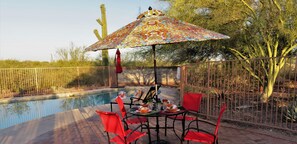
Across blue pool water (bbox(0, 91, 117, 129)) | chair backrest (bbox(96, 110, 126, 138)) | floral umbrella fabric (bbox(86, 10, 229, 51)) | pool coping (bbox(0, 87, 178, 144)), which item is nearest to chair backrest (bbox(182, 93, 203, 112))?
floral umbrella fabric (bbox(86, 10, 229, 51))

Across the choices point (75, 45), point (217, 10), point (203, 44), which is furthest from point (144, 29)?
point (75, 45)

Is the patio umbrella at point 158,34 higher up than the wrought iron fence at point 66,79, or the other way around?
the patio umbrella at point 158,34

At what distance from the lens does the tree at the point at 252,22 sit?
17.0 feet

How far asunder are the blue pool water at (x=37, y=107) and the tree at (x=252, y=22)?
6540 mm

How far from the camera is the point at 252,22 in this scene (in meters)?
6.08

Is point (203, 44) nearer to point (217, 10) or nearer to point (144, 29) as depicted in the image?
point (217, 10)

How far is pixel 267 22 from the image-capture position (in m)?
5.45

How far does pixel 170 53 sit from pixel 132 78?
264 inches

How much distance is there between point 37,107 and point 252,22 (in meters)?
9.85

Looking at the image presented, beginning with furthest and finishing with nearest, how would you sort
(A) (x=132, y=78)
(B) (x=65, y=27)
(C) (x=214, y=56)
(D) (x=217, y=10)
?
1. (A) (x=132, y=78)
2. (B) (x=65, y=27)
3. (C) (x=214, y=56)
4. (D) (x=217, y=10)

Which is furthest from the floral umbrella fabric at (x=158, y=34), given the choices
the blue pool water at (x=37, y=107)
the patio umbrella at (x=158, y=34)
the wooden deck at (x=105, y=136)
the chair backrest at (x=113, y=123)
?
the blue pool water at (x=37, y=107)

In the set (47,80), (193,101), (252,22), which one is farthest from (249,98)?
(47,80)

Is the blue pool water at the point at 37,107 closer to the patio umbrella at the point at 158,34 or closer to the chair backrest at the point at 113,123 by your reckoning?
the chair backrest at the point at 113,123

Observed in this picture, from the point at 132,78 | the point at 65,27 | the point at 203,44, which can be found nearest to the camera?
the point at 203,44
